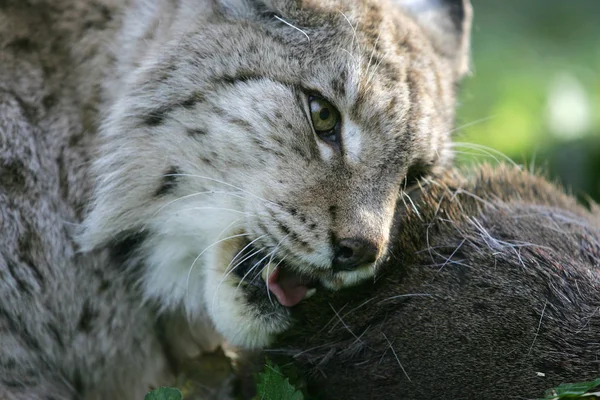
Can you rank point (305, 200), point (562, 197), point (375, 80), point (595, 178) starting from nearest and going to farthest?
point (305, 200)
point (375, 80)
point (562, 197)
point (595, 178)

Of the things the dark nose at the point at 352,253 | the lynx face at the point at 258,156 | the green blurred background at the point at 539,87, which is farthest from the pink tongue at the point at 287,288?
the green blurred background at the point at 539,87

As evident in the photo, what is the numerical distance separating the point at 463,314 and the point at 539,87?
4.27 metres

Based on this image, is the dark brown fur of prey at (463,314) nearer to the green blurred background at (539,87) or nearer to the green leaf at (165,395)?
the green leaf at (165,395)

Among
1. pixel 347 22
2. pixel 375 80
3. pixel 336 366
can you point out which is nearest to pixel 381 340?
pixel 336 366

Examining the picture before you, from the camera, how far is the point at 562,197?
462 centimetres

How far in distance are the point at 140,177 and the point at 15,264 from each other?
25.8 inches

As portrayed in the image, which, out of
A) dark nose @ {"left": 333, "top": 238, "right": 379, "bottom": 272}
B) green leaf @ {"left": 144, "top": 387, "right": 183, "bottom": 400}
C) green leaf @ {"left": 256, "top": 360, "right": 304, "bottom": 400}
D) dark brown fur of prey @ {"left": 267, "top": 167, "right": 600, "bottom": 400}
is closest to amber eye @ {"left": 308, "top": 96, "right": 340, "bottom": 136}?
dark nose @ {"left": 333, "top": 238, "right": 379, "bottom": 272}

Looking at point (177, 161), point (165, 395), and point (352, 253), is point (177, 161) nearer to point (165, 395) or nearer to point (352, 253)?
point (352, 253)

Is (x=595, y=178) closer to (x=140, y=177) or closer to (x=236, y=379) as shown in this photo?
(x=236, y=379)

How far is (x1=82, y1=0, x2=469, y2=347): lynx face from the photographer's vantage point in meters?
3.51

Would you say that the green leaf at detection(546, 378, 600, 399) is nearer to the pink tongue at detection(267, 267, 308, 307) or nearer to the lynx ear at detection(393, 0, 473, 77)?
the pink tongue at detection(267, 267, 308, 307)

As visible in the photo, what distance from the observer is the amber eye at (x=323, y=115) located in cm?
364

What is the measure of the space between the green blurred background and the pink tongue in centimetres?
145

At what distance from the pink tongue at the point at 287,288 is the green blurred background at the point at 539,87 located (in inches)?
57.3
